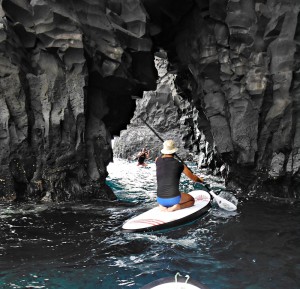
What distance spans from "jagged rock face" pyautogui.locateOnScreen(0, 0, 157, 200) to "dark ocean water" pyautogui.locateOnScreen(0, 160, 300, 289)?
1925mm

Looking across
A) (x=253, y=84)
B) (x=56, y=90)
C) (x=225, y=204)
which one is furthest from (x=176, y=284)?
(x=253, y=84)

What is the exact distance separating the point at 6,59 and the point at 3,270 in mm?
7695

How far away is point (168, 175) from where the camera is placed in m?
8.79

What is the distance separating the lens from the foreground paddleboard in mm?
8034

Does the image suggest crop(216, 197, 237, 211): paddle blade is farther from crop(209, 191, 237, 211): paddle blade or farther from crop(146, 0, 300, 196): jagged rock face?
crop(146, 0, 300, 196): jagged rock face

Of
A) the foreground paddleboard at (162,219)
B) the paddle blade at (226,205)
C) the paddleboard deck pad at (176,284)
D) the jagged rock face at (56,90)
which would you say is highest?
the jagged rock face at (56,90)

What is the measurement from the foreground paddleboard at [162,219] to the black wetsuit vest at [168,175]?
529mm

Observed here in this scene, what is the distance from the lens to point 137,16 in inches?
547

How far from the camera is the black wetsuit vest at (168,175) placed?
28.7ft

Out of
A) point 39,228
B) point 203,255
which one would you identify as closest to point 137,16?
point 39,228

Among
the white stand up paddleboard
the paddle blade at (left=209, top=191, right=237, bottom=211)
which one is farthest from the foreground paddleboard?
the white stand up paddleboard

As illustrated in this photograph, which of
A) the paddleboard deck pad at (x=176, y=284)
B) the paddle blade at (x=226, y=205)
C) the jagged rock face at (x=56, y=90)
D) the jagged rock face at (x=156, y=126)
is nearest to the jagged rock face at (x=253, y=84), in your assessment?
the paddle blade at (x=226, y=205)

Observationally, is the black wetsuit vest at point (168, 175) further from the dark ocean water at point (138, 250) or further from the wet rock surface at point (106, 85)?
the wet rock surface at point (106, 85)

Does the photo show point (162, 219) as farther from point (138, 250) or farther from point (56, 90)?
point (56, 90)
